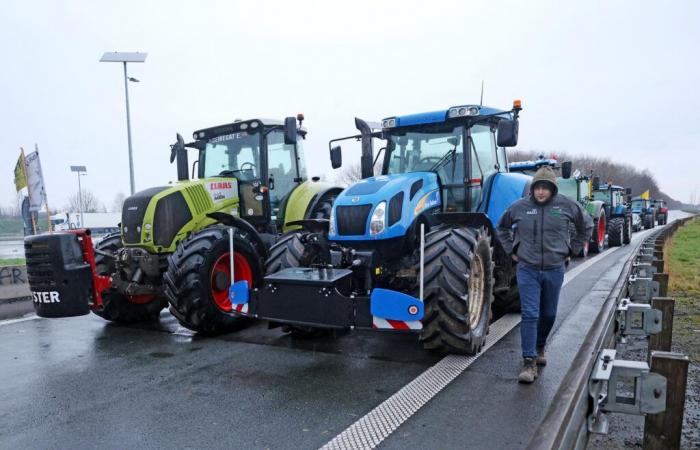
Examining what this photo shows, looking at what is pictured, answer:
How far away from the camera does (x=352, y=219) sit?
526cm

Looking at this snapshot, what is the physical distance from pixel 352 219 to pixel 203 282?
198 cm

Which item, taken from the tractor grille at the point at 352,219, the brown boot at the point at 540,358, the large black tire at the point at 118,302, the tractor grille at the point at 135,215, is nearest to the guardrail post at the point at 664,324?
the brown boot at the point at 540,358

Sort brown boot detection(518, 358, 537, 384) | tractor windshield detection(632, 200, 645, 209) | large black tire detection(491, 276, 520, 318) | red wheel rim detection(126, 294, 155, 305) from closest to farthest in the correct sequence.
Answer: brown boot detection(518, 358, 537, 384) → large black tire detection(491, 276, 520, 318) → red wheel rim detection(126, 294, 155, 305) → tractor windshield detection(632, 200, 645, 209)

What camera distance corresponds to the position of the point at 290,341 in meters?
5.75

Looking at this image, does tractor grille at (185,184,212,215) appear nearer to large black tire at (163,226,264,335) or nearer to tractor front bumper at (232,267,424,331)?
large black tire at (163,226,264,335)

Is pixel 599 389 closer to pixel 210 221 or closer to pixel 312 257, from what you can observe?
pixel 312 257

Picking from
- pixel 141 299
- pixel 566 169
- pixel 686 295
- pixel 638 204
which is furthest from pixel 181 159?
pixel 638 204

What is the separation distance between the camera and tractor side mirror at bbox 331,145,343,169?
7.03 meters

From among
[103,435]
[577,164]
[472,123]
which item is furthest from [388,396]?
[577,164]

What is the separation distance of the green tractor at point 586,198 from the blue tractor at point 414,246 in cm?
871

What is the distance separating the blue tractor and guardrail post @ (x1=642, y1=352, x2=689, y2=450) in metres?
1.71

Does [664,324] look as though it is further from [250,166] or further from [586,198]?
[586,198]

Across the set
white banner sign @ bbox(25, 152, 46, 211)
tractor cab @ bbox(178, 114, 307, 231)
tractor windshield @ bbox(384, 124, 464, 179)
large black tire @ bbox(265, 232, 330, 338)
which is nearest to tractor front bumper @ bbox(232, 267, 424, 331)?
large black tire @ bbox(265, 232, 330, 338)

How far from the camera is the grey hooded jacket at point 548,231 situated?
429 centimetres
